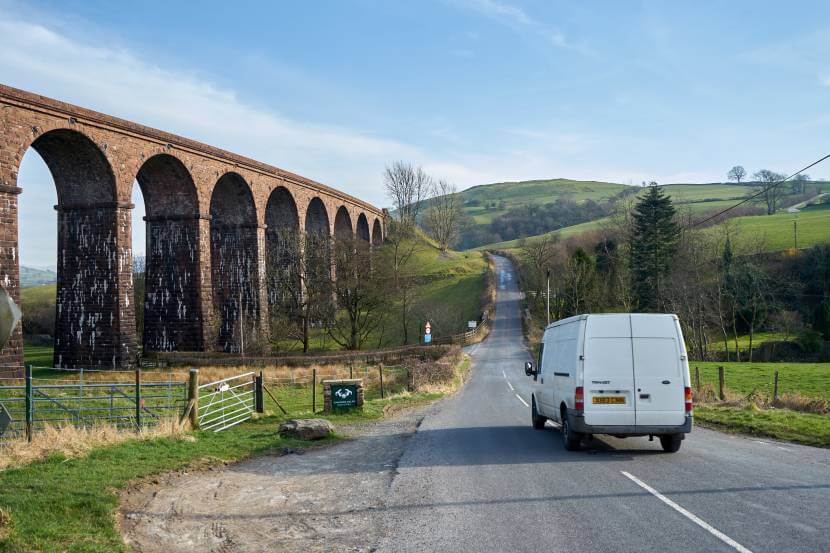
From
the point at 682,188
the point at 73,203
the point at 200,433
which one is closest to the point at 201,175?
the point at 73,203

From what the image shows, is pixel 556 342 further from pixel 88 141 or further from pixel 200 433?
pixel 88 141

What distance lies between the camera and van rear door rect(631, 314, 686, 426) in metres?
11.6

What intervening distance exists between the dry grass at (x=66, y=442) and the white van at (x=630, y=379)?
7.40m

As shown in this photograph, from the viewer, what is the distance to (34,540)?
6281 millimetres

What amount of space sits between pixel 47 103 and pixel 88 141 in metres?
3.30

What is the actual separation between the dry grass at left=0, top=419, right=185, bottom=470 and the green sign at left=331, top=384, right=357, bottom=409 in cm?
656

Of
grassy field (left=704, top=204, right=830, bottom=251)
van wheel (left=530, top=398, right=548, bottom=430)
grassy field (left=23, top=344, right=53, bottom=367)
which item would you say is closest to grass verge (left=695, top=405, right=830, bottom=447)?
van wheel (left=530, top=398, right=548, bottom=430)

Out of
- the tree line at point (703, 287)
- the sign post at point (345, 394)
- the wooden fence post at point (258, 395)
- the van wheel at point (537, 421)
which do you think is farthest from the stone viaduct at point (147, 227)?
the tree line at point (703, 287)

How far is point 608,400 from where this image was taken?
11719 mm

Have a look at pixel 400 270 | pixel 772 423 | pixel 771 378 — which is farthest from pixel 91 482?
pixel 400 270

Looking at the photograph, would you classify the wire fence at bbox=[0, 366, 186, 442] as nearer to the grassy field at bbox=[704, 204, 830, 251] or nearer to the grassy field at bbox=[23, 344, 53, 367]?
the grassy field at bbox=[23, 344, 53, 367]

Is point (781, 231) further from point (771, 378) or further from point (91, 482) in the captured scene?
point (91, 482)

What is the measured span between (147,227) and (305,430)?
32.3 meters

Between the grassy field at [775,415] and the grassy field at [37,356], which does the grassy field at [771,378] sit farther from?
the grassy field at [37,356]
